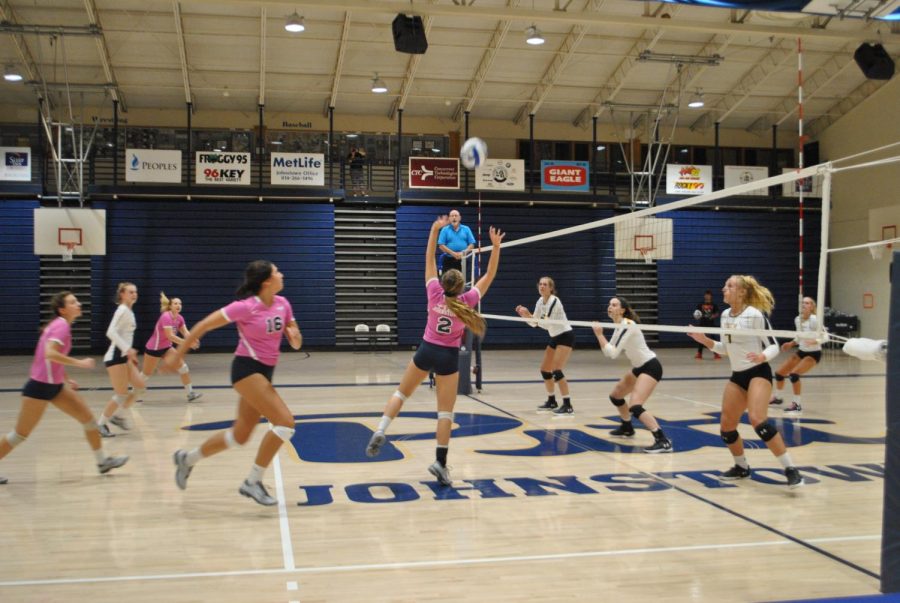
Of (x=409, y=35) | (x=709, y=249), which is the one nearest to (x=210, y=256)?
Answer: (x=409, y=35)

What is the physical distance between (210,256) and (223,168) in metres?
2.62

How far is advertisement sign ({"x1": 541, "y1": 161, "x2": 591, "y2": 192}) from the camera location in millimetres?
23156

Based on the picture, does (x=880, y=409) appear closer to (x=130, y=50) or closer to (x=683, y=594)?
(x=683, y=594)

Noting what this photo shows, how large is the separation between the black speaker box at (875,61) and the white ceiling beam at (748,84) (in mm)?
3776

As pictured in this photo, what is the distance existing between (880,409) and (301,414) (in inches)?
311

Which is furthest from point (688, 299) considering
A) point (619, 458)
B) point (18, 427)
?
point (18, 427)

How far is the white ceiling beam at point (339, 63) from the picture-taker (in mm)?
18875

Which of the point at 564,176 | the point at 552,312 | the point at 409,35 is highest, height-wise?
the point at 409,35

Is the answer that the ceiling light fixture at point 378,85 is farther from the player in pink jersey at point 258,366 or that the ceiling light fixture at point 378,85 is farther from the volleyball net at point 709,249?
the player in pink jersey at point 258,366

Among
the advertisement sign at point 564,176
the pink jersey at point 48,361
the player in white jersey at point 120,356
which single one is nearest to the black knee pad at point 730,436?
the pink jersey at point 48,361

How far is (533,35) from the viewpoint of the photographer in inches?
744

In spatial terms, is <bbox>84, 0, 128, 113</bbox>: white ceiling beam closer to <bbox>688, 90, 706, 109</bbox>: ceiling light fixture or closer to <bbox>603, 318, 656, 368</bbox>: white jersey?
<bbox>603, 318, 656, 368</bbox>: white jersey

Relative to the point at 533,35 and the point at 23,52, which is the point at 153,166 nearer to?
the point at 23,52

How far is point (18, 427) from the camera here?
20.3 feet
